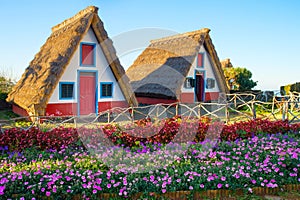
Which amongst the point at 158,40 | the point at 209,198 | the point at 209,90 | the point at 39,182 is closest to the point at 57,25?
the point at 158,40

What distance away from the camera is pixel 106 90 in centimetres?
1288

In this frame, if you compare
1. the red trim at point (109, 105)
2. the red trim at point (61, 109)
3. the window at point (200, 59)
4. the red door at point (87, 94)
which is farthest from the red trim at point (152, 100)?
the red trim at point (61, 109)

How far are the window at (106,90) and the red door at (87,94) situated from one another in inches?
14.3

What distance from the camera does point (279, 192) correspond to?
4.36 meters

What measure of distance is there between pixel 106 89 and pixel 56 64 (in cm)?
269

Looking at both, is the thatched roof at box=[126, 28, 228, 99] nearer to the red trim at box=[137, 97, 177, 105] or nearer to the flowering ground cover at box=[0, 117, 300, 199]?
the red trim at box=[137, 97, 177, 105]

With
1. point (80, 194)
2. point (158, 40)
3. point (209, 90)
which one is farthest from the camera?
point (158, 40)

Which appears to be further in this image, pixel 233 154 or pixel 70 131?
pixel 70 131

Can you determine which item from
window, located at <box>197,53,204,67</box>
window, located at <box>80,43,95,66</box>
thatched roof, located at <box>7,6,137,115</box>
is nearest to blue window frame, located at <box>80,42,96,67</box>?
window, located at <box>80,43,95,66</box>

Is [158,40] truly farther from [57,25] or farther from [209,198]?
[209,198]

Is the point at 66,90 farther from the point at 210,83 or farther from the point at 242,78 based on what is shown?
the point at 242,78

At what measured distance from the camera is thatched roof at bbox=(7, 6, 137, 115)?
1049 cm

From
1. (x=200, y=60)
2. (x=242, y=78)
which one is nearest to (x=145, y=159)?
(x=200, y=60)

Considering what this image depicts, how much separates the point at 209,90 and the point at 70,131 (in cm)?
1262
